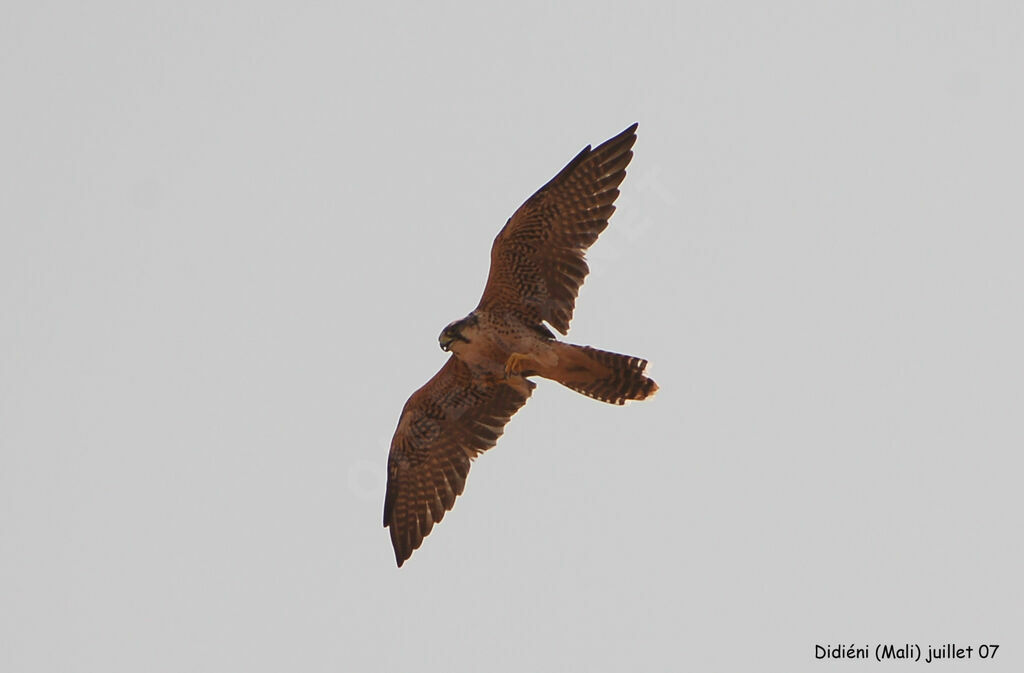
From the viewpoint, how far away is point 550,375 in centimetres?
1538

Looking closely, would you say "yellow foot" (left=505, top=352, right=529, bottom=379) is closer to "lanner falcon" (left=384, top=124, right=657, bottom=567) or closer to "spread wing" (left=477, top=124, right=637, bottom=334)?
"lanner falcon" (left=384, top=124, right=657, bottom=567)

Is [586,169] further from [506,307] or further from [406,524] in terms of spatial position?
[406,524]

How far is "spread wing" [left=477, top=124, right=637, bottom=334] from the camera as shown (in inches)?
595

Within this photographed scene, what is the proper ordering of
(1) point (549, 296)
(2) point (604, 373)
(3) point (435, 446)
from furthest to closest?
(3) point (435, 446) → (1) point (549, 296) → (2) point (604, 373)

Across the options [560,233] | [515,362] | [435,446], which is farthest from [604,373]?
[435,446]

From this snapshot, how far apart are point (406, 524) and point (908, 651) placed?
5497mm

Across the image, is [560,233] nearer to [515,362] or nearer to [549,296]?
[549,296]

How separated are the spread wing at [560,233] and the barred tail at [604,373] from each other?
1.30 ft

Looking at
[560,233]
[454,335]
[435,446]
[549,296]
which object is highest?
[560,233]

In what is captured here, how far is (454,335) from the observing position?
15.2 metres

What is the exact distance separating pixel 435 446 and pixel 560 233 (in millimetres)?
2814

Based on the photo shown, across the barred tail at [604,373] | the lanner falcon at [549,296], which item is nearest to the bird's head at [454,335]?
the lanner falcon at [549,296]

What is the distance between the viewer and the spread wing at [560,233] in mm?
15125

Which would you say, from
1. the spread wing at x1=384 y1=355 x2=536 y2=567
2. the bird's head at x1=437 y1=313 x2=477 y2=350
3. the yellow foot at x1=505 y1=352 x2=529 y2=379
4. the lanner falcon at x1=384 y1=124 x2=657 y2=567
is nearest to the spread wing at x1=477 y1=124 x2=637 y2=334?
the lanner falcon at x1=384 y1=124 x2=657 y2=567
